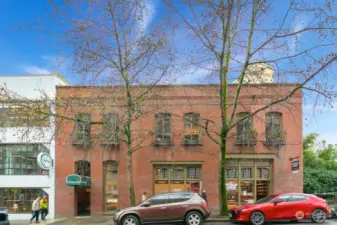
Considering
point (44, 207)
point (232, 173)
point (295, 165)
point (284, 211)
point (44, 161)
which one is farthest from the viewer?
point (232, 173)

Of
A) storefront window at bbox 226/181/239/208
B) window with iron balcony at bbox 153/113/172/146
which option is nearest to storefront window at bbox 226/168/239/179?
storefront window at bbox 226/181/239/208

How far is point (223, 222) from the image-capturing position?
1773 centimetres

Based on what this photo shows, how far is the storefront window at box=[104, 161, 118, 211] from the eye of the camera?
24578 mm

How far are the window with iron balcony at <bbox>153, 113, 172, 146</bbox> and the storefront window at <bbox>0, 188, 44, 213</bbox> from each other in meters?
8.24

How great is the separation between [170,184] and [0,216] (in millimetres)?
12292

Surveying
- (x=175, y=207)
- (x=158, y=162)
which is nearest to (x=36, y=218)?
(x=158, y=162)

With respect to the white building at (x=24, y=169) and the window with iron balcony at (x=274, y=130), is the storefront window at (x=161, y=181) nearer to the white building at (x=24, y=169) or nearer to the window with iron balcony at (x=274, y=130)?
the white building at (x=24, y=169)

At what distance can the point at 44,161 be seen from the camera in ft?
75.9

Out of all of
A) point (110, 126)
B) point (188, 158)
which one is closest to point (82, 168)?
point (188, 158)

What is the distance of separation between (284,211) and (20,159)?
16.8 metres

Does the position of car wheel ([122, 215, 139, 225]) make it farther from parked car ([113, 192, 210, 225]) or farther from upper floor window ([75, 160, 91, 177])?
upper floor window ([75, 160, 91, 177])

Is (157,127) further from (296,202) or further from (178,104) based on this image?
(296,202)

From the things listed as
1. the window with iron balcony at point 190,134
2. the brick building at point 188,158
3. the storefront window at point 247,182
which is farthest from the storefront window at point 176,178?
the storefront window at point 247,182

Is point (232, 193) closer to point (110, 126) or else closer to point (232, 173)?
point (232, 173)
